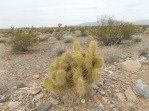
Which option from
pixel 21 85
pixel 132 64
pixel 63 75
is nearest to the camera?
pixel 63 75

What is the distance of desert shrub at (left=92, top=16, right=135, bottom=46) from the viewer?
12492mm

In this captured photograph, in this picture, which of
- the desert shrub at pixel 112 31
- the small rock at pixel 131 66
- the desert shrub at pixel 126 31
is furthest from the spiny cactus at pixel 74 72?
the desert shrub at pixel 126 31

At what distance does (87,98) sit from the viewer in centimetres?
463

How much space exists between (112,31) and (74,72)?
8715 mm

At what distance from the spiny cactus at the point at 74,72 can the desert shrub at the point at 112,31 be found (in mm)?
8015

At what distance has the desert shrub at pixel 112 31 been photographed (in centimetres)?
1249

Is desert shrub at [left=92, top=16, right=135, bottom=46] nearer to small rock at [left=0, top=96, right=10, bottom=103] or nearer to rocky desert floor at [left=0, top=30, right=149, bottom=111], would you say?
rocky desert floor at [left=0, top=30, right=149, bottom=111]

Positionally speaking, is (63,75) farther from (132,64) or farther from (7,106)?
(132,64)

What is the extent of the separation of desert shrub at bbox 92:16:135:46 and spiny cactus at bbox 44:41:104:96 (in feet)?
26.3

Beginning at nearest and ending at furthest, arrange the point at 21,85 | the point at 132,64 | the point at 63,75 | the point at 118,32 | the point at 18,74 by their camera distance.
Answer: the point at 63,75 → the point at 21,85 → the point at 132,64 → the point at 18,74 → the point at 118,32

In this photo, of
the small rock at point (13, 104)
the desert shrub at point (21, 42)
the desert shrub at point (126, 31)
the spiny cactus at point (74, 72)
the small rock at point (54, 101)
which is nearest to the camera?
the spiny cactus at point (74, 72)

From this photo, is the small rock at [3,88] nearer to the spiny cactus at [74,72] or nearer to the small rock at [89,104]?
the spiny cactus at [74,72]

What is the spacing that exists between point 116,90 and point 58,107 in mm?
1192

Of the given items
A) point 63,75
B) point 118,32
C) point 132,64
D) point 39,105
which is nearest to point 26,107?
point 39,105
